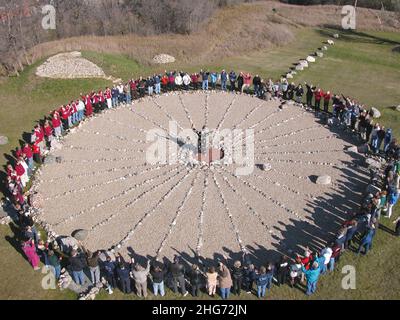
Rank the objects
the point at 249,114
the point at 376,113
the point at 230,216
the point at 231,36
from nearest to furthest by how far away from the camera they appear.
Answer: the point at 230,216 → the point at 376,113 → the point at 249,114 → the point at 231,36

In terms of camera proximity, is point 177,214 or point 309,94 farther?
point 309,94

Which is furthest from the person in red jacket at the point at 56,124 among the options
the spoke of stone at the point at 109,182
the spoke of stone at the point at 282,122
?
the spoke of stone at the point at 282,122

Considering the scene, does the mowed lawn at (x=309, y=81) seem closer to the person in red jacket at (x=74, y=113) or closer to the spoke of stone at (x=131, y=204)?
the person in red jacket at (x=74, y=113)

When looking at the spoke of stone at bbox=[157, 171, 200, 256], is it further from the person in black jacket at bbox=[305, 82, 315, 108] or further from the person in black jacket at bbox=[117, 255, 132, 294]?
the person in black jacket at bbox=[305, 82, 315, 108]

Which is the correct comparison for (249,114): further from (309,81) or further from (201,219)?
(201,219)

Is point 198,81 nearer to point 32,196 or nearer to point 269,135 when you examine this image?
point 269,135

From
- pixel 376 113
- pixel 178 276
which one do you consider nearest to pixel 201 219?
pixel 178 276

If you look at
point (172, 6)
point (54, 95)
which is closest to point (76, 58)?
point (54, 95)
